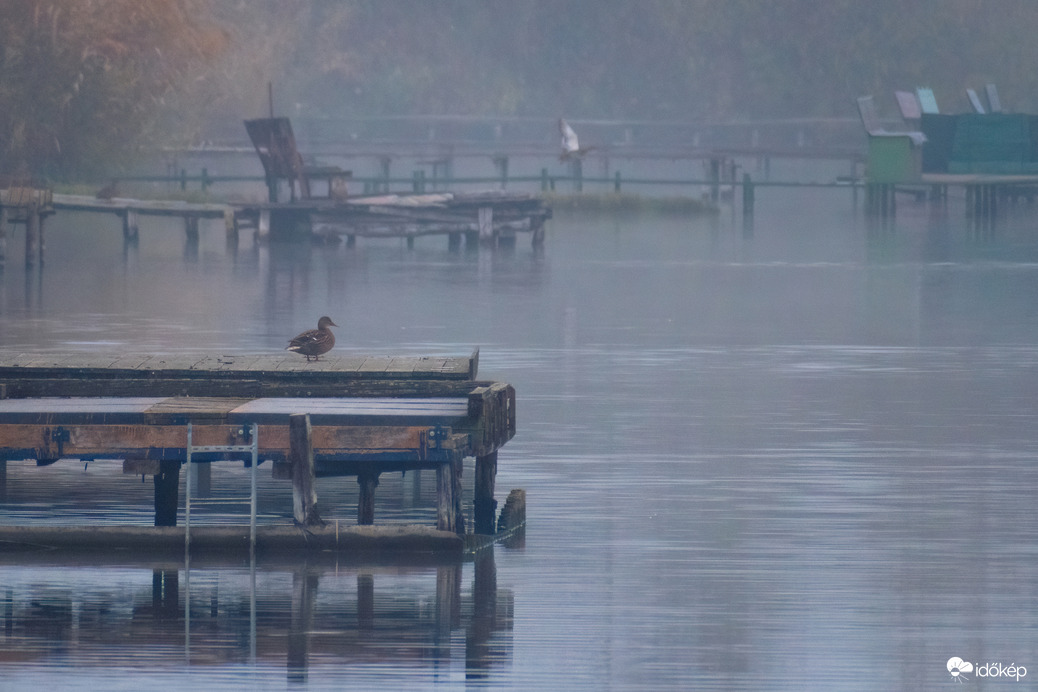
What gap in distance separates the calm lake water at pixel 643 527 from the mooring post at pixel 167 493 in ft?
1.85

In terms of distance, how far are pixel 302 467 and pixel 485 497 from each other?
47.1 inches

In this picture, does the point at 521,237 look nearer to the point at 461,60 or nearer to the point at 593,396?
the point at 593,396

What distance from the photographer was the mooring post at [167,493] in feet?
38.4

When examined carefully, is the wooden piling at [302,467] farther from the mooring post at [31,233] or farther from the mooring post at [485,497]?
the mooring post at [31,233]

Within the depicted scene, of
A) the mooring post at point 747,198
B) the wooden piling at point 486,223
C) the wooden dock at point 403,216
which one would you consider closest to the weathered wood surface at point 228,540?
the wooden dock at point 403,216

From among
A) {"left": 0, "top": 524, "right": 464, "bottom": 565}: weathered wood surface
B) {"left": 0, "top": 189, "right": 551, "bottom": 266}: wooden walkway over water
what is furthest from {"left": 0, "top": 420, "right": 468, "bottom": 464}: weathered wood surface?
{"left": 0, "top": 189, "right": 551, "bottom": 266}: wooden walkway over water

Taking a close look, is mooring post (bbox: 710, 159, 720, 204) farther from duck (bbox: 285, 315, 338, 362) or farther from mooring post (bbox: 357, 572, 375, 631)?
mooring post (bbox: 357, 572, 375, 631)

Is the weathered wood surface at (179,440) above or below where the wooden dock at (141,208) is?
below

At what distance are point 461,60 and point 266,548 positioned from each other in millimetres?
85907

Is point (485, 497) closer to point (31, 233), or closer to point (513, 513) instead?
point (513, 513)

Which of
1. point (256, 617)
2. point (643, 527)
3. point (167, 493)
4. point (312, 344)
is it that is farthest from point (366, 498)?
point (256, 617)

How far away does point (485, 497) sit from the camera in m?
11.9

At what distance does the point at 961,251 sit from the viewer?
44.2 m

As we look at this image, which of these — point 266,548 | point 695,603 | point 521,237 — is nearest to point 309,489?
point 266,548
